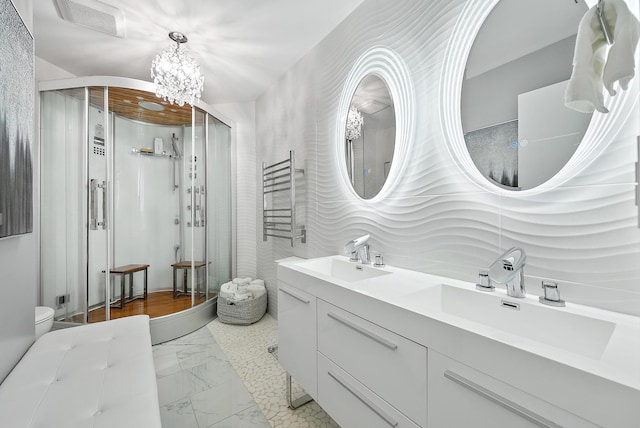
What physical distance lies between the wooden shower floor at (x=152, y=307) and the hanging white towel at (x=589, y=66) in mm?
3145

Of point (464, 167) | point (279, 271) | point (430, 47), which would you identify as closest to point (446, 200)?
point (464, 167)

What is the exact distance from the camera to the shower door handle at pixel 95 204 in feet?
8.04

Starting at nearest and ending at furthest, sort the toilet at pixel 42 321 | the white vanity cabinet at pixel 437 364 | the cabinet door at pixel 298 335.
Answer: the white vanity cabinet at pixel 437 364
the cabinet door at pixel 298 335
the toilet at pixel 42 321

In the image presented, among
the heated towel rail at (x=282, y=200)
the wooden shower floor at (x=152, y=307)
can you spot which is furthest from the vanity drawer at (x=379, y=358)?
the wooden shower floor at (x=152, y=307)

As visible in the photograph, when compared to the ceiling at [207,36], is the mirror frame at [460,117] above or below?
below

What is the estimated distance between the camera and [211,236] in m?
3.15

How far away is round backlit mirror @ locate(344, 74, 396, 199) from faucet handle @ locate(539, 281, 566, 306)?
0.95 meters

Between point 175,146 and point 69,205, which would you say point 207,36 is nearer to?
point 175,146

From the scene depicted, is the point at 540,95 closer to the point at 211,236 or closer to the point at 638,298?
the point at 638,298

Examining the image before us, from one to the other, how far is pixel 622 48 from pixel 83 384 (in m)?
2.05

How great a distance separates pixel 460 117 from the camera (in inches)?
50.8

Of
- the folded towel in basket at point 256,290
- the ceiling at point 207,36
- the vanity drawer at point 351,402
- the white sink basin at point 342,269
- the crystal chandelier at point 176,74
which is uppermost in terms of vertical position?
the ceiling at point 207,36

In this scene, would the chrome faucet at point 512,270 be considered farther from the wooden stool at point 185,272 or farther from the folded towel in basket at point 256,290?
the wooden stool at point 185,272

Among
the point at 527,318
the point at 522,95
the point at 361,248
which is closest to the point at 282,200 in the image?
the point at 361,248
